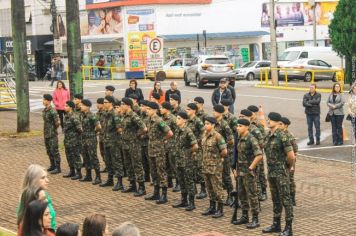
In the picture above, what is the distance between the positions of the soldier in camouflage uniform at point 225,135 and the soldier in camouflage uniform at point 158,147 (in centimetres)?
102

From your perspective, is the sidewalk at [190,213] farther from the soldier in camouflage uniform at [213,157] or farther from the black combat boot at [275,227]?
the soldier in camouflage uniform at [213,157]

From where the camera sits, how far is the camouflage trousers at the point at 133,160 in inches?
600

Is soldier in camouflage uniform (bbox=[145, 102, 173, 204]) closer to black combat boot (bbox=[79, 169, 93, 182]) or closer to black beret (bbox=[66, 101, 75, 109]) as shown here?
black combat boot (bbox=[79, 169, 93, 182])

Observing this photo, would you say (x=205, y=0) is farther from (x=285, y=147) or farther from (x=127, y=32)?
(x=285, y=147)

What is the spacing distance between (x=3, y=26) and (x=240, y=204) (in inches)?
2118

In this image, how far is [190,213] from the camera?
13.7 meters

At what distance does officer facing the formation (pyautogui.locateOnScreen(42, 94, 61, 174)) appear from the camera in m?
17.9

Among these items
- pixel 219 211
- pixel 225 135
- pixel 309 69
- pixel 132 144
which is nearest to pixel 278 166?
pixel 219 211

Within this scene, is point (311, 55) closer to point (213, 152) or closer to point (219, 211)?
point (219, 211)

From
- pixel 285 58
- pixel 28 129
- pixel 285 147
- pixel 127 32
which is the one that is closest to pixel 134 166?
pixel 285 147

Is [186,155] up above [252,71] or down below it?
below

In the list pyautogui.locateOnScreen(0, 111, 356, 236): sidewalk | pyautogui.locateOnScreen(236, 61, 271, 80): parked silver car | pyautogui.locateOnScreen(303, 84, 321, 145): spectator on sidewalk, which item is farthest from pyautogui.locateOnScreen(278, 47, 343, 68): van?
pyautogui.locateOnScreen(0, 111, 356, 236): sidewalk

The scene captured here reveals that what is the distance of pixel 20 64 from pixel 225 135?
1300cm

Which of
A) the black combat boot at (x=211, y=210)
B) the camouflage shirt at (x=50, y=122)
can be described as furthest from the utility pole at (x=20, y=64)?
the black combat boot at (x=211, y=210)
